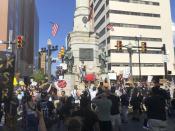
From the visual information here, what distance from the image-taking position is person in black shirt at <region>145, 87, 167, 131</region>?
778 cm

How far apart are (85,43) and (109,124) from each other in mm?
34565

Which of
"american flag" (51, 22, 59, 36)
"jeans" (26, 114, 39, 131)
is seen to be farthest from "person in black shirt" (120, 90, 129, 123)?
"american flag" (51, 22, 59, 36)

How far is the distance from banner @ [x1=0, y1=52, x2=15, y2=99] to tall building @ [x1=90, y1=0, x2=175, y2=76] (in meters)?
67.7

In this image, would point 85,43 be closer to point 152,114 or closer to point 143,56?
point 152,114

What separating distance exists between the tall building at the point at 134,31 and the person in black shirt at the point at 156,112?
230ft

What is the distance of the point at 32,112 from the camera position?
11.4 meters

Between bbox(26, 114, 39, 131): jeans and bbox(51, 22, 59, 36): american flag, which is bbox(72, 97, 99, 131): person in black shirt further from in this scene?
bbox(51, 22, 59, 36): american flag

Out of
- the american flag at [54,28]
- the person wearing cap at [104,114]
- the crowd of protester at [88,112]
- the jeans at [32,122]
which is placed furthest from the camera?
the american flag at [54,28]

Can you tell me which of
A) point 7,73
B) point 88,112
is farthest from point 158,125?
point 7,73

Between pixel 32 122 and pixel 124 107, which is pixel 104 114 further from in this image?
pixel 124 107

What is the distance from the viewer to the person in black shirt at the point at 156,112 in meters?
7.78

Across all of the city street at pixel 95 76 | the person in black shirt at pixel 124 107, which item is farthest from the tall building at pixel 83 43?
the person in black shirt at pixel 124 107

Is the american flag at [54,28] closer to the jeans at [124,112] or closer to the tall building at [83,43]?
the tall building at [83,43]

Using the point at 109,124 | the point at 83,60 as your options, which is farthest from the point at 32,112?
the point at 83,60
